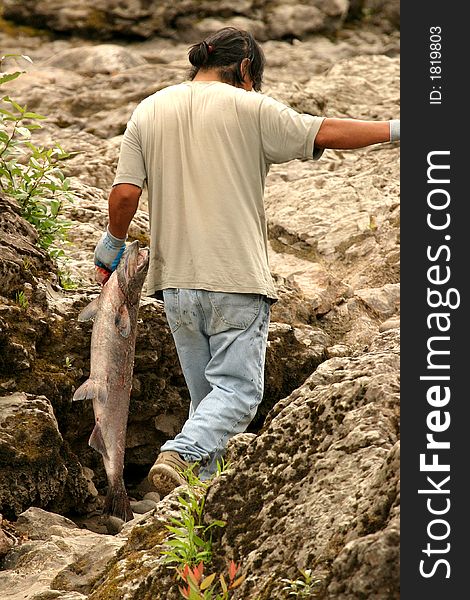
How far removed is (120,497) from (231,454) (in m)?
1.99

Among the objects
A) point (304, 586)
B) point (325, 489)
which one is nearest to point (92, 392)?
point (325, 489)

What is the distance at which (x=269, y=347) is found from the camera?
26.9 feet

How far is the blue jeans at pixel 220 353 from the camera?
232 inches

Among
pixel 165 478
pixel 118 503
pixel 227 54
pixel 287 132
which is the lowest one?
pixel 165 478

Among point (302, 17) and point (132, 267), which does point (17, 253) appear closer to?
point (132, 267)

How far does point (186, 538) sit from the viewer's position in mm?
4293

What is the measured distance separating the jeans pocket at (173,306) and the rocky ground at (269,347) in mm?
1008

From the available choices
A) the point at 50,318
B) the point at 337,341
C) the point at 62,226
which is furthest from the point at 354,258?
the point at 50,318

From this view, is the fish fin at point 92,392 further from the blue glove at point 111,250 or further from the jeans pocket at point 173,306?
the blue glove at point 111,250

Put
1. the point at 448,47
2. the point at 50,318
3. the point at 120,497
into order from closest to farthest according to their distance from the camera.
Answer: the point at 448,47 < the point at 120,497 < the point at 50,318

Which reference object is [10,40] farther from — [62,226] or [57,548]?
[57,548]

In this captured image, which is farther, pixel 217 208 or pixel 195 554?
pixel 217 208

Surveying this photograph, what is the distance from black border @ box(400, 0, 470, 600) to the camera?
3539 mm

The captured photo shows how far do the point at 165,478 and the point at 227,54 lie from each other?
91.7 inches
